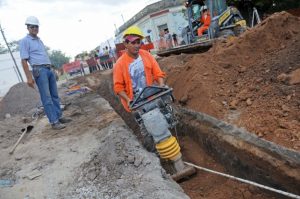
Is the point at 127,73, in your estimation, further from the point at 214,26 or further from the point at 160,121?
→ the point at 214,26

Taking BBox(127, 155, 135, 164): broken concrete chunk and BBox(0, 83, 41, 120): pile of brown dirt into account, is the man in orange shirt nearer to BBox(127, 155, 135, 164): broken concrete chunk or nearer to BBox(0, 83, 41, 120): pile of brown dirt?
BBox(127, 155, 135, 164): broken concrete chunk

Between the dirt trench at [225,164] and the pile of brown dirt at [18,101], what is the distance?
844cm

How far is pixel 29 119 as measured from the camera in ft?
27.8

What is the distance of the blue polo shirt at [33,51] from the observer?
5793 millimetres

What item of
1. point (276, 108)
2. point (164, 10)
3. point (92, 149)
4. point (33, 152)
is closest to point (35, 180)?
point (92, 149)

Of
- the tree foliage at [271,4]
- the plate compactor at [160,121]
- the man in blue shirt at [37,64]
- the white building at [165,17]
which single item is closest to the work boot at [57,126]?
the man in blue shirt at [37,64]

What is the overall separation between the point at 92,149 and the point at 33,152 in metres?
1.15

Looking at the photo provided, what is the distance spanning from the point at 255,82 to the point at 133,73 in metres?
2.07

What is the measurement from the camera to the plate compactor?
3900 mm

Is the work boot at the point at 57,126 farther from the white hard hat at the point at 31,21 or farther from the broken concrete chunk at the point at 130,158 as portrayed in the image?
the broken concrete chunk at the point at 130,158

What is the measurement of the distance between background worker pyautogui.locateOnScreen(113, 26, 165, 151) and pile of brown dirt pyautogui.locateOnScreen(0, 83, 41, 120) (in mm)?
8153

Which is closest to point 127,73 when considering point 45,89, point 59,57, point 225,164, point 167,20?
point 225,164

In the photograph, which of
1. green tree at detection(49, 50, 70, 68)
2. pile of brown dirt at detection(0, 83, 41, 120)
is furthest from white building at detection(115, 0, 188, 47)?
green tree at detection(49, 50, 70, 68)

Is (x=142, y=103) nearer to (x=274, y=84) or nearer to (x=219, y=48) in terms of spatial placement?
(x=274, y=84)
